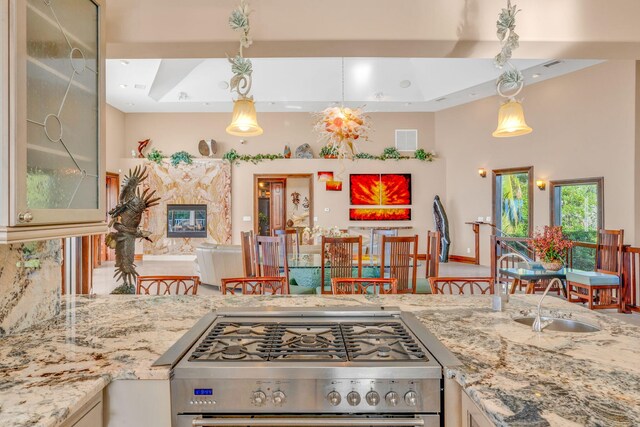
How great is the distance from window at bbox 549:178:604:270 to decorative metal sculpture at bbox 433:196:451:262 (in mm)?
2360

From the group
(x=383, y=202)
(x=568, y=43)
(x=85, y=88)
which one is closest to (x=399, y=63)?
(x=383, y=202)

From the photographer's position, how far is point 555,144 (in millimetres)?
7082

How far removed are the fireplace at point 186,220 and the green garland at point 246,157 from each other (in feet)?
4.55

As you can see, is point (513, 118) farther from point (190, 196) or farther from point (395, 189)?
point (190, 196)

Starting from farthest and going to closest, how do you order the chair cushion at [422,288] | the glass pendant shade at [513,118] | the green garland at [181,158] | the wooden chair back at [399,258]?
1. the green garland at [181,158]
2. the chair cushion at [422,288]
3. the wooden chair back at [399,258]
4. the glass pendant shade at [513,118]

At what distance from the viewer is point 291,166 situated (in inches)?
375

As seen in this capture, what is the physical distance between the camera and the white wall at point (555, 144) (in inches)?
233

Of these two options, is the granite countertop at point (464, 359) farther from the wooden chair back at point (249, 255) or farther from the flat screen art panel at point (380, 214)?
the flat screen art panel at point (380, 214)

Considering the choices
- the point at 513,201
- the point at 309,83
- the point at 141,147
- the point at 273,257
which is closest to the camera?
the point at 273,257

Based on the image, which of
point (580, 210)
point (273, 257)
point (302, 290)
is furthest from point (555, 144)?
point (273, 257)

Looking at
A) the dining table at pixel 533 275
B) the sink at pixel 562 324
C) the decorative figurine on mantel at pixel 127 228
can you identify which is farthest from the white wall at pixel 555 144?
the decorative figurine on mantel at pixel 127 228

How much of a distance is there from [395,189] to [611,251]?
494 cm

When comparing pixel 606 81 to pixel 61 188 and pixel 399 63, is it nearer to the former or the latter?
pixel 399 63

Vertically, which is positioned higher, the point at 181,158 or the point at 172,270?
the point at 181,158
